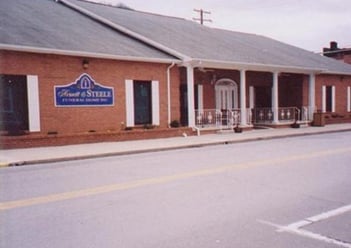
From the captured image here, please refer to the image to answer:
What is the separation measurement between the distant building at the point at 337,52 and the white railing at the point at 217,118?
1412 inches

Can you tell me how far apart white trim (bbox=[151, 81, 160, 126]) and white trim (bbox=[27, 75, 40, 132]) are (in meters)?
5.56

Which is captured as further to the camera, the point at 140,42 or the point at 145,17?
the point at 145,17

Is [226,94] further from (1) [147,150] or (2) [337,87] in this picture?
(1) [147,150]

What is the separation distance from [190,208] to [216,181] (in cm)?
231

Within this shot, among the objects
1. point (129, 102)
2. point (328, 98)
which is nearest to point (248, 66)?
point (129, 102)

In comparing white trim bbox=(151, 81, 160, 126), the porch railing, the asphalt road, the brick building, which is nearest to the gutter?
the brick building

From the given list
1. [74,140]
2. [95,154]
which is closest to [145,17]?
[74,140]

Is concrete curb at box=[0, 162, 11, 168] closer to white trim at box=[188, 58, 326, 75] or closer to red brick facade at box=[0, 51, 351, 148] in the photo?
red brick facade at box=[0, 51, 351, 148]

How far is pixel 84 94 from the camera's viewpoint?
1733cm

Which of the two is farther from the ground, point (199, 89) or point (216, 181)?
point (199, 89)

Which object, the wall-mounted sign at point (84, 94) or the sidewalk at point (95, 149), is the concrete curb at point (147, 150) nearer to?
the sidewalk at point (95, 149)

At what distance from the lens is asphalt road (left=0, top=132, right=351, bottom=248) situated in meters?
5.26

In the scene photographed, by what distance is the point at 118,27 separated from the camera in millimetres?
23438

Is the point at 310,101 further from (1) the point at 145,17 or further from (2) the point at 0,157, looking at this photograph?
(2) the point at 0,157
